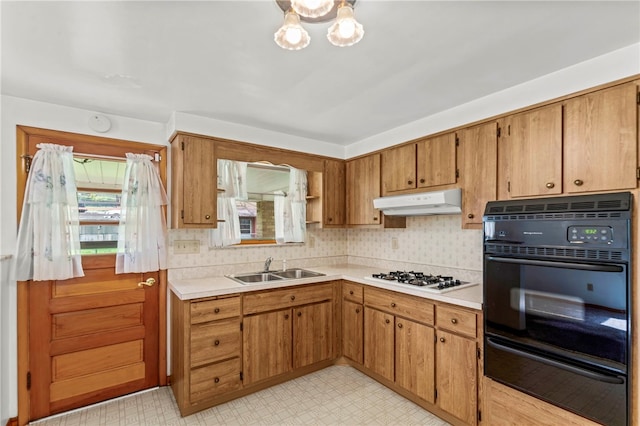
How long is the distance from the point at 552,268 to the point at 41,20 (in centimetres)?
285

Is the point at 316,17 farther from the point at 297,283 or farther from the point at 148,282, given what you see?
the point at 148,282

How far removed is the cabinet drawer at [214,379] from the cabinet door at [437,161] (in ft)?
7.33

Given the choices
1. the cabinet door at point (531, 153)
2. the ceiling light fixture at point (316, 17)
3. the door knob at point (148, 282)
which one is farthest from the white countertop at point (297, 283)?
the ceiling light fixture at point (316, 17)

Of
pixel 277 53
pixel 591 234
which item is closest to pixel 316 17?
pixel 277 53

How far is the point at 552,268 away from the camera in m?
1.77

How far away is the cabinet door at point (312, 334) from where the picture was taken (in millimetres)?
2934

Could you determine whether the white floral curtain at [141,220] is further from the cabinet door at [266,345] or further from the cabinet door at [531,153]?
the cabinet door at [531,153]

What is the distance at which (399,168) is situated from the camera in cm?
305

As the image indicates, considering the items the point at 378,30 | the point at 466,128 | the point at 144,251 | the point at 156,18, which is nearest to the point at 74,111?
the point at 144,251

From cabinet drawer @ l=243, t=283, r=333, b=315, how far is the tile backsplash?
613 millimetres

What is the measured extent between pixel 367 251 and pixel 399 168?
3.95 ft

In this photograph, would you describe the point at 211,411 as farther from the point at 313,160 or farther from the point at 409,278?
the point at 313,160

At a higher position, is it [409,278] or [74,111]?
[74,111]

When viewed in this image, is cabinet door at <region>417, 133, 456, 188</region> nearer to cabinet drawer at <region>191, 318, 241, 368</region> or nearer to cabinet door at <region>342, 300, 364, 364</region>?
cabinet door at <region>342, 300, 364, 364</region>
